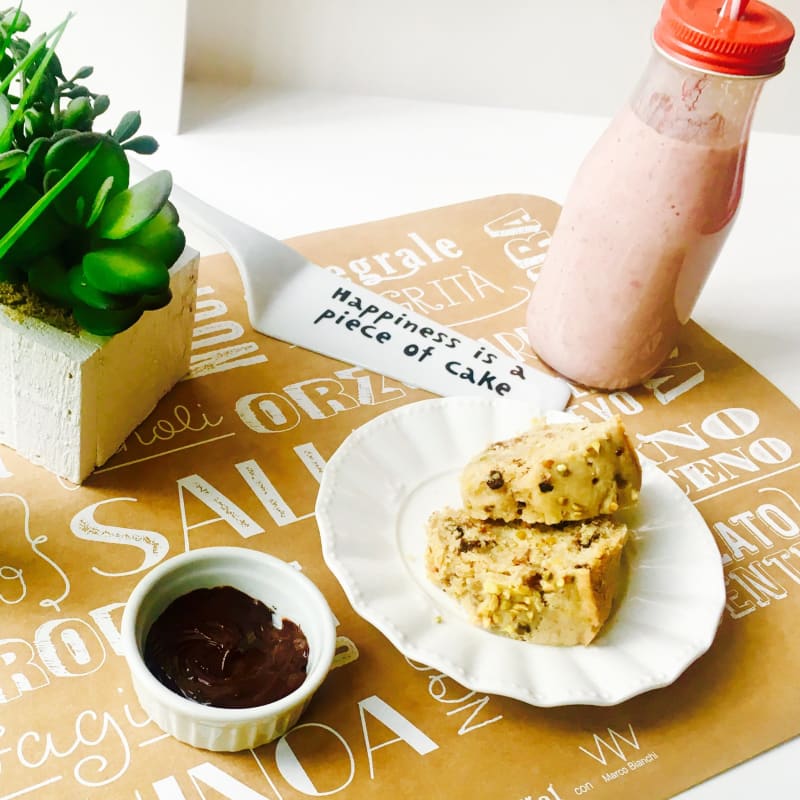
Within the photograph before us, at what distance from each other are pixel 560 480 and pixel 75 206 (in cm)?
40

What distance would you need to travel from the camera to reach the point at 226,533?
84 centimetres

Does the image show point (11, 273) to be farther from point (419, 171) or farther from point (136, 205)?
point (419, 171)

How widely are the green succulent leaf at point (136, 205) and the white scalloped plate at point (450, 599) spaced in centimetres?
25

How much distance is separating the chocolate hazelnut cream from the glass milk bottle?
46cm

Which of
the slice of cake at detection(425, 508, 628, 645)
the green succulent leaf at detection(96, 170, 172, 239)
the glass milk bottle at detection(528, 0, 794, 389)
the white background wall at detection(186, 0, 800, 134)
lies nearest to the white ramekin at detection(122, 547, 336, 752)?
the slice of cake at detection(425, 508, 628, 645)

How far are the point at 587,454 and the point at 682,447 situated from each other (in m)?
0.26

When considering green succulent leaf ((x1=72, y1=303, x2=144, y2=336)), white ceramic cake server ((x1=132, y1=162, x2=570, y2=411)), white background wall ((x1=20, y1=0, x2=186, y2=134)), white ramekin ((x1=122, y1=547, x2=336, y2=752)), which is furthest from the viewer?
white background wall ((x1=20, y1=0, x2=186, y2=134))

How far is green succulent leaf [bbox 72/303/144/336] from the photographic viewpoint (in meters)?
0.75

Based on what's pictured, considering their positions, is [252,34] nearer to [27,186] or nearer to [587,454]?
[27,186]

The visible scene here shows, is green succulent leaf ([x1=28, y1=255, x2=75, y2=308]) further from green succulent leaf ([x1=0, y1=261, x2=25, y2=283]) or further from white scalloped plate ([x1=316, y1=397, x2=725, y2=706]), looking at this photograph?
white scalloped plate ([x1=316, y1=397, x2=725, y2=706])

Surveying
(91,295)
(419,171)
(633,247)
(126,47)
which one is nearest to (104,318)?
(91,295)

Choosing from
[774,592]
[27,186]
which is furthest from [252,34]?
[774,592]

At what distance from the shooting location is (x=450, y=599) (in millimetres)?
782

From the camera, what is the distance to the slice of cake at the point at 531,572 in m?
0.74
